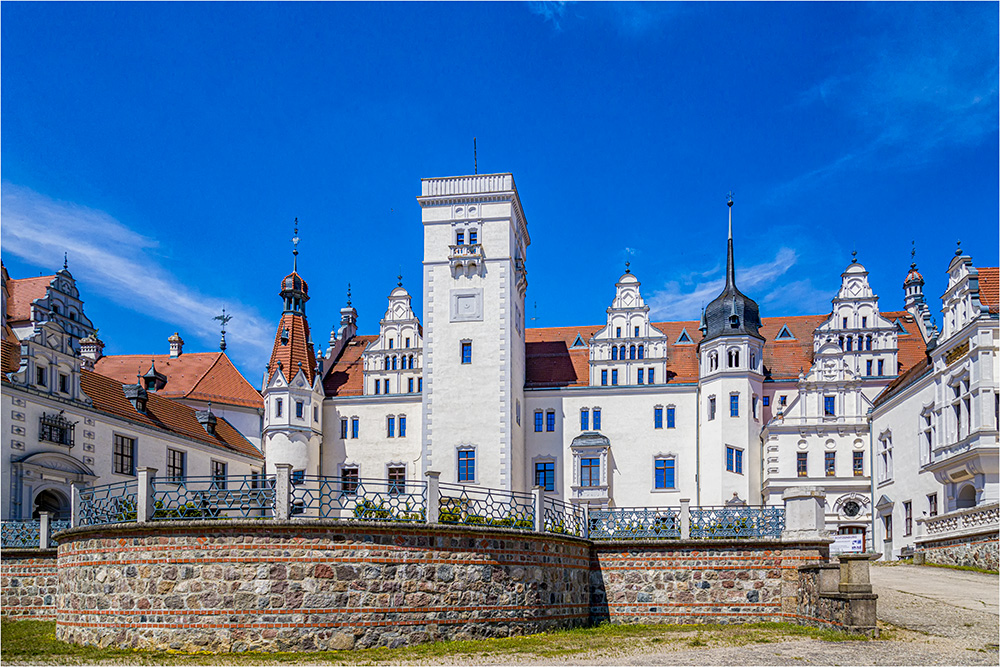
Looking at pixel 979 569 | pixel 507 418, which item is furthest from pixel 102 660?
pixel 507 418

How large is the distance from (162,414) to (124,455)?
4.63 metres

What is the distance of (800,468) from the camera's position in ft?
148

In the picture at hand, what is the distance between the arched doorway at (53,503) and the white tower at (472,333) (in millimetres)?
17147

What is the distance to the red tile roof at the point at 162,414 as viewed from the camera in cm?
3900

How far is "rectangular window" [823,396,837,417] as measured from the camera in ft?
149

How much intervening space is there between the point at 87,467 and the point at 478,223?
70.8 feet

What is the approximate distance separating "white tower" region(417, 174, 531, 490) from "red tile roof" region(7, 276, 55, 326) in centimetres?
1700

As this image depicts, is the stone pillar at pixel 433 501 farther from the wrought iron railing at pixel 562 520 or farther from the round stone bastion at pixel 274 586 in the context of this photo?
the wrought iron railing at pixel 562 520

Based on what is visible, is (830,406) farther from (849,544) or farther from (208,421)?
(208,421)

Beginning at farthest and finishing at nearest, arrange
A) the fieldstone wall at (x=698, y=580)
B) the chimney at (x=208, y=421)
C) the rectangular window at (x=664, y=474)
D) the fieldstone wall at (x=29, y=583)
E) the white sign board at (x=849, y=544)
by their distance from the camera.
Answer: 1. the rectangular window at (x=664, y=474)
2. the chimney at (x=208, y=421)
3. the white sign board at (x=849, y=544)
4. the fieldstone wall at (x=29, y=583)
5. the fieldstone wall at (x=698, y=580)

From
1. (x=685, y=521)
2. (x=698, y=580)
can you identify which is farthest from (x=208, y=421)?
(x=698, y=580)

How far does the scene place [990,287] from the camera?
31.2 m

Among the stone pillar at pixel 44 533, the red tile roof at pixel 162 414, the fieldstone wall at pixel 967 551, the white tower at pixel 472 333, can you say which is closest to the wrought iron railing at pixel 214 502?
the stone pillar at pixel 44 533

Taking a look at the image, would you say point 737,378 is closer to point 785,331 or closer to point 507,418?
point 785,331
